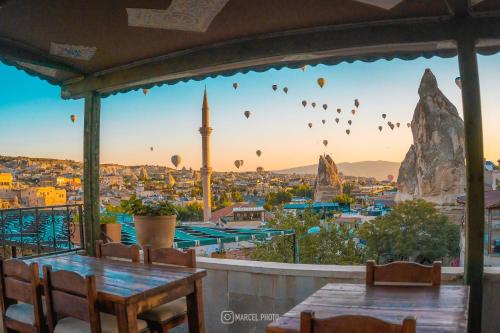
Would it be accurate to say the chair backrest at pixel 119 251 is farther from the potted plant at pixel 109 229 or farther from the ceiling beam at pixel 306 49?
the ceiling beam at pixel 306 49

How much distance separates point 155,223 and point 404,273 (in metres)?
2.23

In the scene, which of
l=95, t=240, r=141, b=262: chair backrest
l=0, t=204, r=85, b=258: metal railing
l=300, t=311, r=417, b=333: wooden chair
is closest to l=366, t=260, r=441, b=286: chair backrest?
l=300, t=311, r=417, b=333: wooden chair

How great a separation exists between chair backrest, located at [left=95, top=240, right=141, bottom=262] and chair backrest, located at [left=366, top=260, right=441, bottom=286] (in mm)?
1500

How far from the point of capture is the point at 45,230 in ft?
16.9

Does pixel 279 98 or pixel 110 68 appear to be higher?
pixel 279 98

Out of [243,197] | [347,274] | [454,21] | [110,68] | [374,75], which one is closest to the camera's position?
[454,21]

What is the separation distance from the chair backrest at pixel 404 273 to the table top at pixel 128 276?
924mm

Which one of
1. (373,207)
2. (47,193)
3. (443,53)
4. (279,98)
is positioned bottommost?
(373,207)

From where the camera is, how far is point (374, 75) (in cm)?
2356

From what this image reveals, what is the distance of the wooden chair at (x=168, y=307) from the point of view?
2.30 metres

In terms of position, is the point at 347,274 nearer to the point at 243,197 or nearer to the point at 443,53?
the point at 443,53

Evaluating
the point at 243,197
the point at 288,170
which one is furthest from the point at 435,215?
the point at 243,197

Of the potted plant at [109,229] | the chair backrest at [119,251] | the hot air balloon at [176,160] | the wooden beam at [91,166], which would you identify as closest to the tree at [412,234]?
the hot air balloon at [176,160]

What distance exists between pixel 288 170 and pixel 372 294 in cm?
2208
